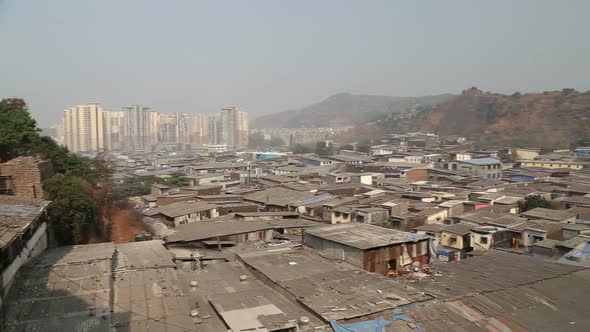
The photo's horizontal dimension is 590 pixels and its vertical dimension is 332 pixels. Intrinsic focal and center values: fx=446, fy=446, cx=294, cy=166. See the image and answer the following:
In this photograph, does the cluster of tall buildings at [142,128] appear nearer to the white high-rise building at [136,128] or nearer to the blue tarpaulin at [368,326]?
the white high-rise building at [136,128]

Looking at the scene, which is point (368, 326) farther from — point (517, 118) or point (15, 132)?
point (517, 118)

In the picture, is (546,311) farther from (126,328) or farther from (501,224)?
(501,224)

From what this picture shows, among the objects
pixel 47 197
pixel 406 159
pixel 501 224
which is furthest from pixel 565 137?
pixel 47 197

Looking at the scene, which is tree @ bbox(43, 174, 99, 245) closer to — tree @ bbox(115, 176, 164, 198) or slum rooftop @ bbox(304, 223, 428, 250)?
slum rooftop @ bbox(304, 223, 428, 250)

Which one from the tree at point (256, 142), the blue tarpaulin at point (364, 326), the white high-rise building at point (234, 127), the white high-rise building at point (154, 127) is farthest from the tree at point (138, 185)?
the tree at point (256, 142)

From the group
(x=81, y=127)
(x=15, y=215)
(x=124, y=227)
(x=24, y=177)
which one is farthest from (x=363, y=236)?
(x=81, y=127)

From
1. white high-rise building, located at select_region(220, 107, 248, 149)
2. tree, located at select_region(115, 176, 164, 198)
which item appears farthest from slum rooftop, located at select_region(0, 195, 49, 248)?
white high-rise building, located at select_region(220, 107, 248, 149)
